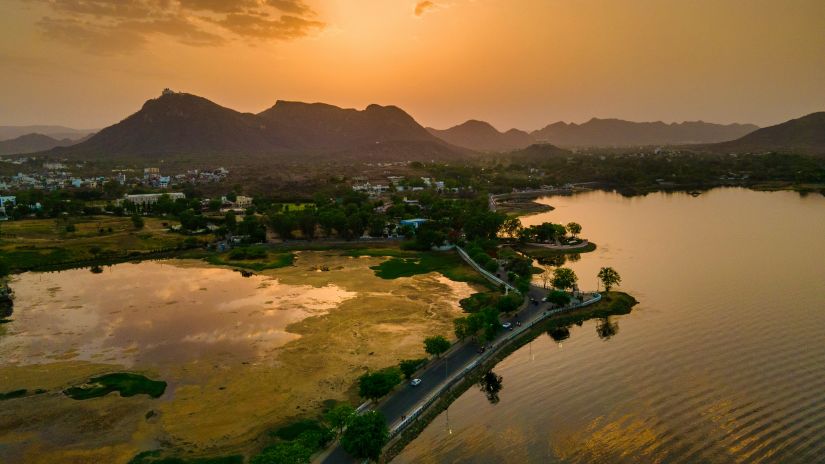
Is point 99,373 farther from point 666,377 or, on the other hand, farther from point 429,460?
point 666,377

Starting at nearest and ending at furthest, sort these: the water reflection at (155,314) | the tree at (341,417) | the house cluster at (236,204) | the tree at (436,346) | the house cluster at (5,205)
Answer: the tree at (341,417)
the tree at (436,346)
the water reflection at (155,314)
the house cluster at (5,205)
the house cluster at (236,204)

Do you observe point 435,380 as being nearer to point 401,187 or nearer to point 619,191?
point 401,187

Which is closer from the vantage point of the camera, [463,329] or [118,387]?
[118,387]

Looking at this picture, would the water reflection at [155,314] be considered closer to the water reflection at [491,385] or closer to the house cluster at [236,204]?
the water reflection at [491,385]

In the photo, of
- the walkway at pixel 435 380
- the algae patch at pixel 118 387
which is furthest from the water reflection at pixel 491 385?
the algae patch at pixel 118 387

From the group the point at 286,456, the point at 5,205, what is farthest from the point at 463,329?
the point at 5,205

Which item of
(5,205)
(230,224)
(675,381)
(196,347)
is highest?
(5,205)

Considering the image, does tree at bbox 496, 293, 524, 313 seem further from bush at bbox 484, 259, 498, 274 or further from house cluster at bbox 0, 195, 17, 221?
house cluster at bbox 0, 195, 17, 221
